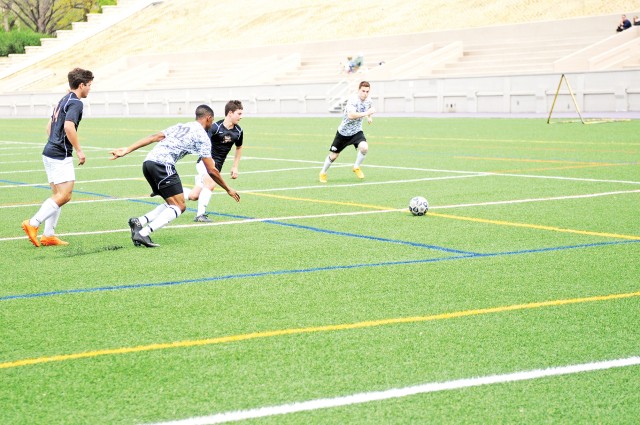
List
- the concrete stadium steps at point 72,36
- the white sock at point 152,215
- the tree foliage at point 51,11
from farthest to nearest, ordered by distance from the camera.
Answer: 1. the tree foliage at point 51,11
2. the concrete stadium steps at point 72,36
3. the white sock at point 152,215

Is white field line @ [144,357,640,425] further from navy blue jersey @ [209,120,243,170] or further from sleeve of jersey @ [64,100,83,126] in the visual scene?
navy blue jersey @ [209,120,243,170]

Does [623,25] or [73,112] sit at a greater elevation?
[623,25]

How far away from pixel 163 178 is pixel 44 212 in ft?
4.48

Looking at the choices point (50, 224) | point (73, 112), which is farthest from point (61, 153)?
point (50, 224)

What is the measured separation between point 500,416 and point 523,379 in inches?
24.5

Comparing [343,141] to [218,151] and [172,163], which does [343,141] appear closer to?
[218,151]

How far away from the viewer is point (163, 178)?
35.8 feet

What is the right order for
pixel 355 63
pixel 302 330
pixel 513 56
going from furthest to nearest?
1. pixel 355 63
2. pixel 513 56
3. pixel 302 330

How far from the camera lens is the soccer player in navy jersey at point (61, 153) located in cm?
1091

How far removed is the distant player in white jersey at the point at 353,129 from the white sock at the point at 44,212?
22.6ft

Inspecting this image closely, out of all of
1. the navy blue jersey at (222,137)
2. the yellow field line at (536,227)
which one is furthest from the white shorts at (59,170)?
the yellow field line at (536,227)

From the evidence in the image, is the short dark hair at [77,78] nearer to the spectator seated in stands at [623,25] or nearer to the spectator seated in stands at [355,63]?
the spectator seated in stands at [623,25]

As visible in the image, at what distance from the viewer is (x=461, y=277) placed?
8586 mm

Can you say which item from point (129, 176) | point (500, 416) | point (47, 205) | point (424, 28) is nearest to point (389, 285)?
point (500, 416)
